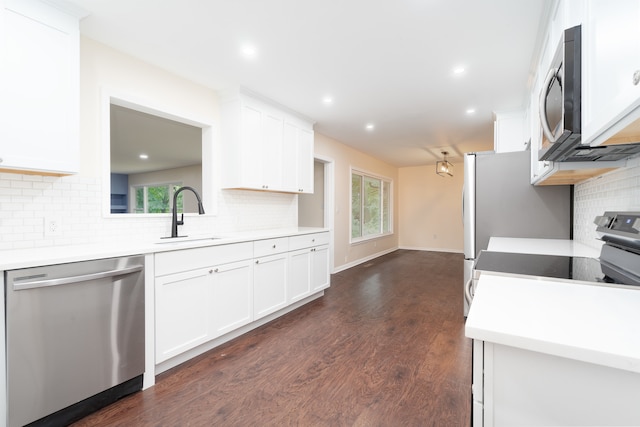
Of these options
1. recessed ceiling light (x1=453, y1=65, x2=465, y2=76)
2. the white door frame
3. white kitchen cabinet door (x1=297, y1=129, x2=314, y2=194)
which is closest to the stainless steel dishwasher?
white kitchen cabinet door (x1=297, y1=129, x2=314, y2=194)

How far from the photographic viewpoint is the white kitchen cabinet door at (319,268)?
11.6 ft

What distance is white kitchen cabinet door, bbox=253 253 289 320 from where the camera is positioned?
8.91 feet

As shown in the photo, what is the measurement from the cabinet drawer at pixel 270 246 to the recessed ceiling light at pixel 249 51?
1609 millimetres

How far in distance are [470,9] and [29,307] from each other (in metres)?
2.99

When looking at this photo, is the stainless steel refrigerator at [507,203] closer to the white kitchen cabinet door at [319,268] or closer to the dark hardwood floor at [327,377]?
the dark hardwood floor at [327,377]

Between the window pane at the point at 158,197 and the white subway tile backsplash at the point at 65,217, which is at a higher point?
the window pane at the point at 158,197

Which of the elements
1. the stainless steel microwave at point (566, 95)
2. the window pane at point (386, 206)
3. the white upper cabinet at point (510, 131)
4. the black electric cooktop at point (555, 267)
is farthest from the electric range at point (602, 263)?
the window pane at point (386, 206)

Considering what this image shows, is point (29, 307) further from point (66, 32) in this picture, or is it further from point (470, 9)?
point (470, 9)

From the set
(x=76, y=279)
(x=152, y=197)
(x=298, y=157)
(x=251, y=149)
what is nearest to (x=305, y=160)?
(x=298, y=157)

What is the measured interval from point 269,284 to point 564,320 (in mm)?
2443

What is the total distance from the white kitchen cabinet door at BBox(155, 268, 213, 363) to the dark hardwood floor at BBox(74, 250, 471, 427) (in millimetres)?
188

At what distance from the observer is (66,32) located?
1.81 meters

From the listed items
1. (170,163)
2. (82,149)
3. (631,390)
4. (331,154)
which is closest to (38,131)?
(82,149)

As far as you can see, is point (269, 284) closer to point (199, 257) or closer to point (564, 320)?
point (199, 257)
